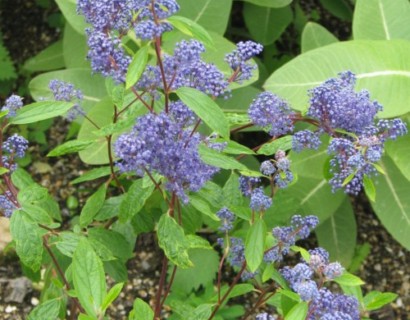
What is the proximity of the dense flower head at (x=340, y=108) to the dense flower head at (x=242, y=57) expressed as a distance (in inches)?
5.2

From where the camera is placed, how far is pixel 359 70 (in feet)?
6.95

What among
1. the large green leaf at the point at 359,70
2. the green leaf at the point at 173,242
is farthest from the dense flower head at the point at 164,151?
the large green leaf at the point at 359,70

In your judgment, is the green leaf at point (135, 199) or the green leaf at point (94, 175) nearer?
the green leaf at point (135, 199)

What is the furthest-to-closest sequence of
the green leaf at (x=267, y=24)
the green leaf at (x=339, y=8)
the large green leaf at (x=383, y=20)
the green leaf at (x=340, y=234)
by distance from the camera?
the green leaf at (x=339, y=8) → the green leaf at (x=267, y=24) → the green leaf at (x=340, y=234) → the large green leaf at (x=383, y=20)

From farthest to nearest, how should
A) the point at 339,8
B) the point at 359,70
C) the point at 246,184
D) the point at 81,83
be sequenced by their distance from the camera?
1. the point at 339,8
2. the point at 81,83
3. the point at 359,70
4. the point at 246,184

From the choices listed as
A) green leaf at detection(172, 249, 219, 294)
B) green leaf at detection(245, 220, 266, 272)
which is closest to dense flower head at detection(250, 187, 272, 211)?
green leaf at detection(245, 220, 266, 272)

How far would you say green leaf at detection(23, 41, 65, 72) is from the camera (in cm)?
314

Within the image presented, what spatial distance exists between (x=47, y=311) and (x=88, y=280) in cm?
33

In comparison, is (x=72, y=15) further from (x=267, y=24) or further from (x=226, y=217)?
(x=226, y=217)

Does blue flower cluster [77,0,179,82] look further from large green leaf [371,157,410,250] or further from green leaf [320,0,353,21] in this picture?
green leaf [320,0,353,21]

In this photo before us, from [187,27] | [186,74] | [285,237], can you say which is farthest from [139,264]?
[187,27]

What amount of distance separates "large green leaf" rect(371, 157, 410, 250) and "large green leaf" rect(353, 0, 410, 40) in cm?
43

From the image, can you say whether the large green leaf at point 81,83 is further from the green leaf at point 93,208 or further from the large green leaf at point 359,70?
the green leaf at point 93,208

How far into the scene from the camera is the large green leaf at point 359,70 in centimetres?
208
